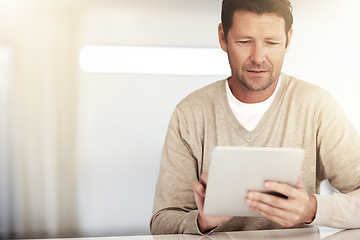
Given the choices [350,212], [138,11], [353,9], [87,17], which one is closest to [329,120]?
[350,212]

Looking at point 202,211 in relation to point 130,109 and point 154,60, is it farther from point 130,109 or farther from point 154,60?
point 154,60

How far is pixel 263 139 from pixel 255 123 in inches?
2.7

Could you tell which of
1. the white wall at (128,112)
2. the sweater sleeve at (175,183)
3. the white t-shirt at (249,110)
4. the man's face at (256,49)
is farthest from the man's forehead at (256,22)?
the sweater sleeve at (175,183)

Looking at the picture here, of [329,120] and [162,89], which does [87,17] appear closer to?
[162,89]

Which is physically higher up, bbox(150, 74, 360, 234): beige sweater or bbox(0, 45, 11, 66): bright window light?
bbox(0, 45, 11, 66): bright window light

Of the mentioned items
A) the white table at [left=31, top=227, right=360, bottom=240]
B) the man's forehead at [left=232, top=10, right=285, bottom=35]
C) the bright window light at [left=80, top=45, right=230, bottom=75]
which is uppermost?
the man's forehead at [left=232, top=10, right=285, bottom=35]

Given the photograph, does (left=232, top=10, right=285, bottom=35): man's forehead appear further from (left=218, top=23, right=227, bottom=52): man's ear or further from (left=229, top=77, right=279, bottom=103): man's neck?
(left=229, top=77, right=279, bottom=103): man's neck

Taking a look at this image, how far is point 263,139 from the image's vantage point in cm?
188

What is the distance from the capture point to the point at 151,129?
2.09m

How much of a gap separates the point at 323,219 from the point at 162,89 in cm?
88

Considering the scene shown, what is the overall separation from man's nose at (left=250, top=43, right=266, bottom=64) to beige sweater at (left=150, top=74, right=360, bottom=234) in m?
0.13

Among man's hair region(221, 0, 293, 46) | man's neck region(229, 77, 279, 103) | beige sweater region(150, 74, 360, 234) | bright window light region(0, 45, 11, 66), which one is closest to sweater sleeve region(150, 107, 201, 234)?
beige sweater region(150, 74, 360, 234)

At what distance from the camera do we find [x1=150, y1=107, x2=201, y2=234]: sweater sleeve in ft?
5.60

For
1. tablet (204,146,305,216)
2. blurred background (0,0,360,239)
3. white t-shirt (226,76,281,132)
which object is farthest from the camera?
blurred background (0,0,360,239)
